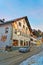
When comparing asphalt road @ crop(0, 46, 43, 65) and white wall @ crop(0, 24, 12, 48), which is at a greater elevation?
white wall @ crop(0, 24, 12, 48)

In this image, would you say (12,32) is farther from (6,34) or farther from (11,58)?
(11,58)

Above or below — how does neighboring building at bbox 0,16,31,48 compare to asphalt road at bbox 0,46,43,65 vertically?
above

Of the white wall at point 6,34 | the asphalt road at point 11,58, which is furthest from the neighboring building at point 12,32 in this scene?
the asphalt road at point 11,58

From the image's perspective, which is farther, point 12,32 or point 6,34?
point 6,34

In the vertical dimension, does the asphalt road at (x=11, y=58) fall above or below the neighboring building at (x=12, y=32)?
below

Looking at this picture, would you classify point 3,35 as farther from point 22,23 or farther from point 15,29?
point 22,23

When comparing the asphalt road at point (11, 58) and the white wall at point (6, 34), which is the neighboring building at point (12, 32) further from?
the asphalt road at point (11, 58)

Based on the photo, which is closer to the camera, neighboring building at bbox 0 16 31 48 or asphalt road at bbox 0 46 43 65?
asphalt road at bbox 0 46 43 65

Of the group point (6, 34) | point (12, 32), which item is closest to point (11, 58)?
point (12, 32)

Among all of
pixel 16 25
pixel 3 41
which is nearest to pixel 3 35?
pixel 3 41

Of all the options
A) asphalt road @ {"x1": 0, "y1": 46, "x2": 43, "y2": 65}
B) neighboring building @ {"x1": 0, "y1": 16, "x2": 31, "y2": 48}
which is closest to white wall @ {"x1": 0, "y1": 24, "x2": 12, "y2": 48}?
neighboring building @ {"x1": 0, "y1": 16, "x2": 31, "y2": 48}

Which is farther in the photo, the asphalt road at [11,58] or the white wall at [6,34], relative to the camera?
the white wall at [6,34]

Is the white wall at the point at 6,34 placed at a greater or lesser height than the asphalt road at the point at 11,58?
greater

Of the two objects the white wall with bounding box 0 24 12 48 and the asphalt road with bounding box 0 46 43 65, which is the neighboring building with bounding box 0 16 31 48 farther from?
the asphalt road with bounding box 0 46 43 65
